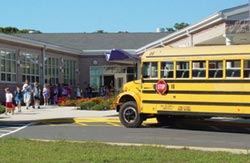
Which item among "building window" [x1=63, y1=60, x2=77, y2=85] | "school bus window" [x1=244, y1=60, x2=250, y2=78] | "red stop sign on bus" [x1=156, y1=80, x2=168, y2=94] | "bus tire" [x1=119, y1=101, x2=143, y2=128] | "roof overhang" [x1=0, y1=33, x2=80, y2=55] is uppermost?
"roof overhang" [x1=0, y1=33, x2=80, y2=55]

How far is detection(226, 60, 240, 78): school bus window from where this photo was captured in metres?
16.0

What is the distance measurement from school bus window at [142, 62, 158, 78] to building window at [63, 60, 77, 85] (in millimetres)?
25093

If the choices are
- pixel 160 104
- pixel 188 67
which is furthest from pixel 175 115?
pixel 188 67

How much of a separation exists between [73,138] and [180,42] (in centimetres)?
1569

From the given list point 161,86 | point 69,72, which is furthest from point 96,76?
point 161,86

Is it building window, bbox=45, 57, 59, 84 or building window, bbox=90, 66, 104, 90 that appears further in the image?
building window, bbox=90, 66, 104, 90

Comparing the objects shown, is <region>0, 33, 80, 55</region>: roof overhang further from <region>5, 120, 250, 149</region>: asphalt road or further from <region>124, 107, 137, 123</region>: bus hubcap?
<region>124, 107, 137, 123</region>: bus hubcap

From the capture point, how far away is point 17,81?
34594 mm

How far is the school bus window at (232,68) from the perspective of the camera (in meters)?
16.0

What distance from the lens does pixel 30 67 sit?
36.5 meters

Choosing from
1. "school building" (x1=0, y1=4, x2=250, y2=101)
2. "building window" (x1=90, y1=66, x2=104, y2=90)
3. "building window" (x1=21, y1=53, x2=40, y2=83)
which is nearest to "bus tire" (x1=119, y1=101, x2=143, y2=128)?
"school building" (x1=0, y1=4, x2=250, y2=101)

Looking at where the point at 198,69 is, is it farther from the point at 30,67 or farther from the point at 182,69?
the point at 30,67

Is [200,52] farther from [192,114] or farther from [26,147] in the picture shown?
[26,147]

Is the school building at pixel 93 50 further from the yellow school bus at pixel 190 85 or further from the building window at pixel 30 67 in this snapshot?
the yellow school bus at pixel 190 85
